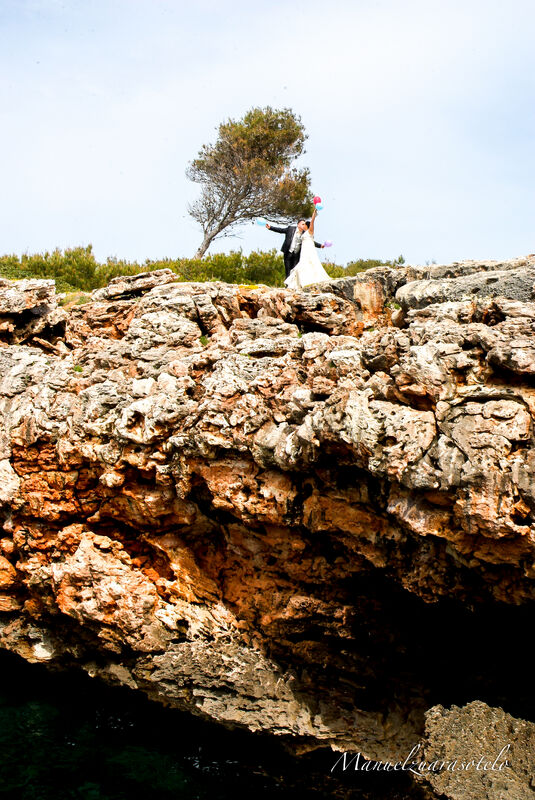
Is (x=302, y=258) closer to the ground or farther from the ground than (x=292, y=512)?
farther from the ground

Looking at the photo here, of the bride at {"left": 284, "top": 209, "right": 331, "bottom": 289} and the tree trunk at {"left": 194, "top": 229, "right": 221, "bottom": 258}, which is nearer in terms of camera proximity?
the bride at {"left": 284, "top": 209, "right": 331, "bottom": 289}

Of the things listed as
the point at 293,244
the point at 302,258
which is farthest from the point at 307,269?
the point at 293,244

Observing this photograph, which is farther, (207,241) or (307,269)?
(207,241)

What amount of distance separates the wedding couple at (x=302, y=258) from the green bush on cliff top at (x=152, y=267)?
4604 mm

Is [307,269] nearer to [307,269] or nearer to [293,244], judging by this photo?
[307,269]

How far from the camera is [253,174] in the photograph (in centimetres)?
3312

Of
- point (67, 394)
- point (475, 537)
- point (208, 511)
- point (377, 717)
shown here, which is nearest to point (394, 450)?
point (475, 537)

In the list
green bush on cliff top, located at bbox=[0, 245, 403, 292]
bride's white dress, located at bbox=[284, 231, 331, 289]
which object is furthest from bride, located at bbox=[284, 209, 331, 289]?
green bush on cliff top, located at bbox=[0, 245, 403, 292]

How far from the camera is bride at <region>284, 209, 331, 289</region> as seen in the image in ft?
61.2

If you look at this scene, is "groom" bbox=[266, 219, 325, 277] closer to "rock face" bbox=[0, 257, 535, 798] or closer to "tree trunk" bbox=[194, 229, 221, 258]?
"rock face" bbox=[0, 257, 535, 798]

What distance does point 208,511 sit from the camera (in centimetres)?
1127

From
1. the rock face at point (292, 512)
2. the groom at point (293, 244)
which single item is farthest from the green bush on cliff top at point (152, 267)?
the rock face at point (292, 512)

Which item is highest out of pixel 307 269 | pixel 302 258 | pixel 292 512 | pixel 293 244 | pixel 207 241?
pixel 207 241

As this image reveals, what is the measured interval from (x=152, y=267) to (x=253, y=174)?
30.3 feet
